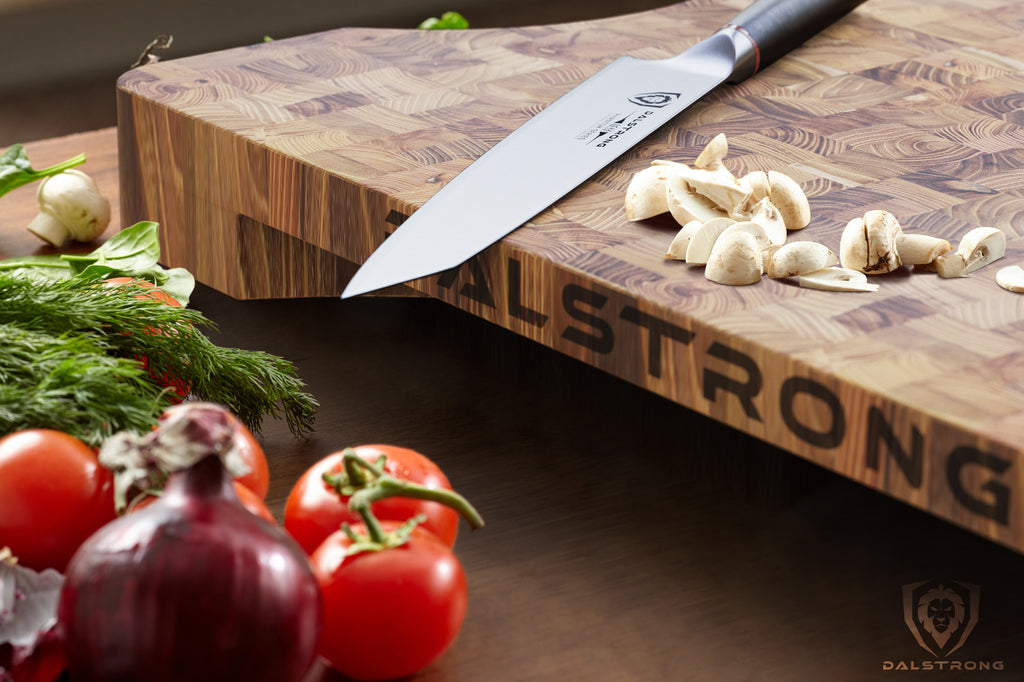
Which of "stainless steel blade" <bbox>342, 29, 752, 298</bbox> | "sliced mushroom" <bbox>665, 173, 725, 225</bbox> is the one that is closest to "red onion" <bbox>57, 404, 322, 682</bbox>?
"stainless steel blade" <bbox>342, 29, 752, 298</bbox>

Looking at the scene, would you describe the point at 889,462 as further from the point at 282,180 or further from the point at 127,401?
the point at 282,180

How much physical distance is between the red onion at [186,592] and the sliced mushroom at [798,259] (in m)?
0.31

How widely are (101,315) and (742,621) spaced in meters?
0.37

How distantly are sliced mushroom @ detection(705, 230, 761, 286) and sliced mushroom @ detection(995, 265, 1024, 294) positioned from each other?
12cm

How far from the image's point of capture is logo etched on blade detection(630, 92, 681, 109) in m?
0.78

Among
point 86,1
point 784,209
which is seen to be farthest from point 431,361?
point 86,1

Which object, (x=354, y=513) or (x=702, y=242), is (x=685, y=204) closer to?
(x=702, y=242)

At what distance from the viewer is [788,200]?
25.7 inches

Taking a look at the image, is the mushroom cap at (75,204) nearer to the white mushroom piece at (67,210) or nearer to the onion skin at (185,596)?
the white mushroom piece at (67,210)

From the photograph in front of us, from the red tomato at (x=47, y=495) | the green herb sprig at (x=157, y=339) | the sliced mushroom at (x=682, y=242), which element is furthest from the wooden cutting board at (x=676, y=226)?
the red tomato at (x=47, y=495)

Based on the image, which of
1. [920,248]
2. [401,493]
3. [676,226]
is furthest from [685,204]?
[401,493]

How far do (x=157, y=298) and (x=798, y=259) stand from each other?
354 millimetres

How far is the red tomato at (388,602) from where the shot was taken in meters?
0.45

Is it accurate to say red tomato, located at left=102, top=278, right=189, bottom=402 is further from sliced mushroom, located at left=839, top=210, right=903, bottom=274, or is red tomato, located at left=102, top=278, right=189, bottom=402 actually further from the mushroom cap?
sliced mushroom, located at left=839, top=210, right=903, bottom=274
